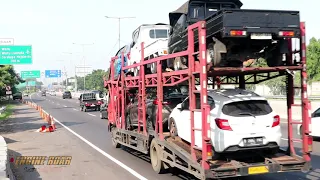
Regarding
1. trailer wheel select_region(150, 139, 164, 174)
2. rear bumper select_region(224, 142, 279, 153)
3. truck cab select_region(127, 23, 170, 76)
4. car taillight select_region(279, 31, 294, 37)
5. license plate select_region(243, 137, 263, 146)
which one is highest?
truck cab select_region(127, 23, 170, 76)

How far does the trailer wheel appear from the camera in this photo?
9.00m

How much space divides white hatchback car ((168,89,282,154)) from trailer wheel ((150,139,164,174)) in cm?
190

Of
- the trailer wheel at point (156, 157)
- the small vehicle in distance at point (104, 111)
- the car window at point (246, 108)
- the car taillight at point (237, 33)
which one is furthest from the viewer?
the small vehicle in distance at point (104, 111)

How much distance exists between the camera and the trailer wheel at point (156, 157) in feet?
29.5

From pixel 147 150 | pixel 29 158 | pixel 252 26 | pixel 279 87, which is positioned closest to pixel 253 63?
pixel 252 26

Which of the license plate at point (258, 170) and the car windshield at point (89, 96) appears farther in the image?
the car windshield at point (89, 96)

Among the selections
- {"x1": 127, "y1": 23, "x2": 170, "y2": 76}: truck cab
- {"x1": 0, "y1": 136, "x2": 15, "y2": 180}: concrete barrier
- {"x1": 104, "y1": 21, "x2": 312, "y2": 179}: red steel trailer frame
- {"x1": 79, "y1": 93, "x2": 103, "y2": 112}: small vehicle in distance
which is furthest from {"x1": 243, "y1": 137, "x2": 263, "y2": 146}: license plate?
{"x1": 79, "y1": 93, "x2": 103, "y2": 112}: small vehicle in distance

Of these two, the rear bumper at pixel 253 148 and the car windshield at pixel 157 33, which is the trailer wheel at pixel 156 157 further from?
the car windshield at pixel 157 33

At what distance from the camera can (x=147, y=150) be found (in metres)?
10.2

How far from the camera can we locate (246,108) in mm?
7371

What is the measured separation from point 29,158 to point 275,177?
7.49 metres

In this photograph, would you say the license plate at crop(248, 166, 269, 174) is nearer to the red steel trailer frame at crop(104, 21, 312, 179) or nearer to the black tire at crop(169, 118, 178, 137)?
the red steel trailer frame at crop(104, 21, 312, 179)

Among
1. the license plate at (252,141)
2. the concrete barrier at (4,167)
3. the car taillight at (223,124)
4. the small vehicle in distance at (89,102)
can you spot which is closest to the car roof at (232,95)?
the car taillight at (223,124)

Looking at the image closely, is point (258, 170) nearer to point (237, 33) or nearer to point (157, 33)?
point (237, 33)
